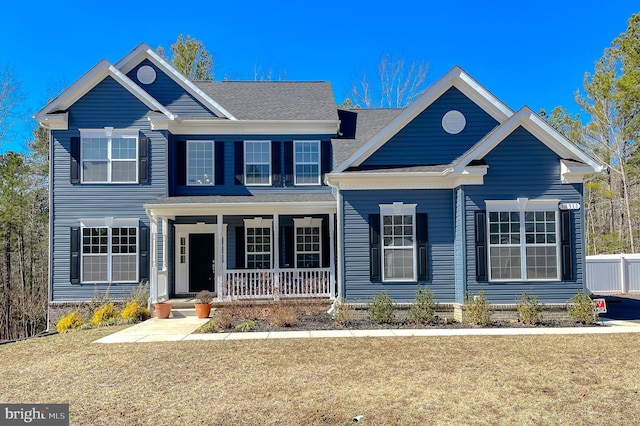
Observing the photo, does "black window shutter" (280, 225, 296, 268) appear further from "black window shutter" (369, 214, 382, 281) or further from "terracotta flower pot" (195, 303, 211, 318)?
"black window shutter" (369, 214, 382, 281)

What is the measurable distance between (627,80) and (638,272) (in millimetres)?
10716

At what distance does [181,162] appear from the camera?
16.0 metres

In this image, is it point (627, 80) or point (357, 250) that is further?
point (627, 80)

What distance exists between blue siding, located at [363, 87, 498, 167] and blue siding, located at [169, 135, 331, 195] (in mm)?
3506

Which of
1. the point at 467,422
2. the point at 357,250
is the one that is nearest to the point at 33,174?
the point at 357,250

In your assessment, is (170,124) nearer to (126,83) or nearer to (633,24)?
(126,83)

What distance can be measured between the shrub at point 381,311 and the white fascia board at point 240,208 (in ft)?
11.6

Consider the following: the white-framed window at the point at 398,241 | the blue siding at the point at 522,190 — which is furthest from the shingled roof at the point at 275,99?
the blue siding at the point at 522,190

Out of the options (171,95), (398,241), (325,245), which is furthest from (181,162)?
(398,241)

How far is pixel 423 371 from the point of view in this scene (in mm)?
7566

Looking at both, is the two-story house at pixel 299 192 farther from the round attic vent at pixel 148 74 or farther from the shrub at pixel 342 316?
the shrub at pixel 342 316

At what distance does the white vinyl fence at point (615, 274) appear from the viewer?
21.3 meters

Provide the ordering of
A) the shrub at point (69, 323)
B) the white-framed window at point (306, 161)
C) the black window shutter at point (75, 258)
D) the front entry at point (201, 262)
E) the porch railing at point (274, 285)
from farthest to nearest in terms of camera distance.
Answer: the front entry at point (201, 262) < the white-framed window at point (306, 161) < the black window shutter at point (75, 258) < the porch railing at point (274, 285) < the shrub at point (69, 323)

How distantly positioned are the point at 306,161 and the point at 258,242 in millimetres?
3210
